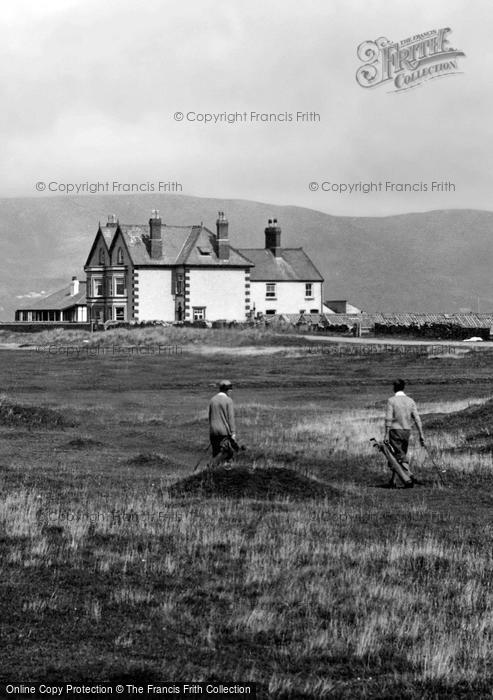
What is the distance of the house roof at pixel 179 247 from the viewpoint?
346ft

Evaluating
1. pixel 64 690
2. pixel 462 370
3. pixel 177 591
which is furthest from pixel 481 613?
Result: pixel 462 370

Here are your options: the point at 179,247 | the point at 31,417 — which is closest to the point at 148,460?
the point at 31,417

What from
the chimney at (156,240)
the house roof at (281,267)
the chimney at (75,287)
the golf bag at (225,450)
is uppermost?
the chimney at (156,240)

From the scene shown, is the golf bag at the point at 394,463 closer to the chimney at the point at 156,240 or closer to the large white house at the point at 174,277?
the large white house at the point at 174,277

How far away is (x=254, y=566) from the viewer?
15547 mm

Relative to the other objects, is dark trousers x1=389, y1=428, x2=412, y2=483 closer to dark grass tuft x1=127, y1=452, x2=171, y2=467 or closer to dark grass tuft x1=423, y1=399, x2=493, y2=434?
dark grass tuft x1=127, y1=452, x2=171, y2=467

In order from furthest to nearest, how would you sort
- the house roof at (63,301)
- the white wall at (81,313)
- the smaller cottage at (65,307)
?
the house roof at (63,301)
the smaller cottage at (65,307)
the white wall at (81,313)

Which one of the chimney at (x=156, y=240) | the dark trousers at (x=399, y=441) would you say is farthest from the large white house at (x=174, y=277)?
the dark trousers at (x=399, y=441)

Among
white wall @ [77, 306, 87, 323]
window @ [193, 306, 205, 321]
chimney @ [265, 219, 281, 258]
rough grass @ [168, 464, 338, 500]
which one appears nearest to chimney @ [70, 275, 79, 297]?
white wall @ [77, 306, 87, 323]

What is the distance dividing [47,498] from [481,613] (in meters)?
10.2

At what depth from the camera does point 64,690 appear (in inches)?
413

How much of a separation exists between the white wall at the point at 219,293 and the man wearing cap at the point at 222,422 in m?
81.0

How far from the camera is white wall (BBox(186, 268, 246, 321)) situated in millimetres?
106375

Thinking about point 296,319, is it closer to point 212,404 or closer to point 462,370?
point 462,370
